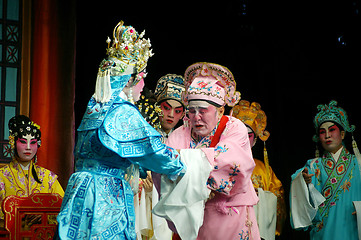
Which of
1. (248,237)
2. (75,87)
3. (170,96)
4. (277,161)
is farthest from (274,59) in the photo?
(248,237)

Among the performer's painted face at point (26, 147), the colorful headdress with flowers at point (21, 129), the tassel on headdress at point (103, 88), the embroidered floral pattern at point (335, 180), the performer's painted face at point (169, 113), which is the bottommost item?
the embroidered floral pattern at point (335, 180)

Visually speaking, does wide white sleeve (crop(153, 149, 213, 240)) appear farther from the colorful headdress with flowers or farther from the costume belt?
the colorful headdress with flowers

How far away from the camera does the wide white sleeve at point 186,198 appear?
3.32 meters

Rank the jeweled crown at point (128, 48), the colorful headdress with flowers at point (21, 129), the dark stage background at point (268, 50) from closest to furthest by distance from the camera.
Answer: the jeweled crown at point (128, 48), the colorful headdress with flowers at point (21, 129), the dark stage background at point (268, 50)

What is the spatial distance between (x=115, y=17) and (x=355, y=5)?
2231 millimetres

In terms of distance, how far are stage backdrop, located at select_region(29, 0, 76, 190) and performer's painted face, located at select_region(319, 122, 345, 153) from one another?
90.4 inches

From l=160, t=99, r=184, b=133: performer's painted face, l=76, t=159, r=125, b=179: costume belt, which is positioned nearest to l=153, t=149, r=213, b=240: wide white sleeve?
l=76, t=159, r=125, b=179: costume belt

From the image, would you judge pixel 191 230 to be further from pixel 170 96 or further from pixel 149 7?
pixel 149 7

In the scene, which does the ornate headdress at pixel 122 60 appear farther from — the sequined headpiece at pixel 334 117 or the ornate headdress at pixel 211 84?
the sequined headpiece at pixel 334 117

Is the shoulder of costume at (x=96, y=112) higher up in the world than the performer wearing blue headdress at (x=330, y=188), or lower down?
higher up

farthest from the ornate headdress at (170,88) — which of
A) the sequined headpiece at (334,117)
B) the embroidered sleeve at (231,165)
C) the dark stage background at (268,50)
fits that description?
the embroidered sleeve at (231,165)

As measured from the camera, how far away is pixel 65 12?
552 cm

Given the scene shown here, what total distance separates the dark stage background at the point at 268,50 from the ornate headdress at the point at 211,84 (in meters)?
2.02

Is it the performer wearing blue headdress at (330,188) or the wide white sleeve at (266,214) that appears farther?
the wide white sleeve at (266,214)
